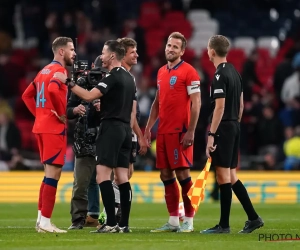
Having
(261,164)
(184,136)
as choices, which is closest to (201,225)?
(184,136)

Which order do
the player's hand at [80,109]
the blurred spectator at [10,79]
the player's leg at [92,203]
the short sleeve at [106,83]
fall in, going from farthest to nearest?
the blurred spectator at [10,79]
the player's leg at [92,203]
the player's hand at [80,109]
the short sleeve at [106,83]

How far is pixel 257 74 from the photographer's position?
75.5 feet

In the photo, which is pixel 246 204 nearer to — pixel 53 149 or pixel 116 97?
pixel 116 97

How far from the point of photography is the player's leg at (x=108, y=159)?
10938 mm

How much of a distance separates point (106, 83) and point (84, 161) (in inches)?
76.6

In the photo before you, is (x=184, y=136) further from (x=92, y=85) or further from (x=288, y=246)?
(x=288, y=246)

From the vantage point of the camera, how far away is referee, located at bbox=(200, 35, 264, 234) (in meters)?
11.1

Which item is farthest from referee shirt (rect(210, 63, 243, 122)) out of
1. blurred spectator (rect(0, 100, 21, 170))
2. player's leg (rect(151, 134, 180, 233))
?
blurred spectator (rect(0, 100, 21, 170))

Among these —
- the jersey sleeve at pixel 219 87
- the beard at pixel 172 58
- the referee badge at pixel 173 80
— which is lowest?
the jersey sleeve at pixel 219 87

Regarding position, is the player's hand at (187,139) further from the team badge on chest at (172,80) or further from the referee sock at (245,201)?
the referee sock at (245,201)

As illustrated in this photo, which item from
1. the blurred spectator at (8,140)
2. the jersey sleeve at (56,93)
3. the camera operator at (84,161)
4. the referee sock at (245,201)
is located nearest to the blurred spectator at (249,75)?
→ the blurred spectator at (8,140)

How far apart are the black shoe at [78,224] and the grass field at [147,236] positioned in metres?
0.21

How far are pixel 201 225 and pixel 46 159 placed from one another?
2.72 metres

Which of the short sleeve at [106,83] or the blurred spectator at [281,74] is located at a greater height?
the blurred spectator at [281,74]
